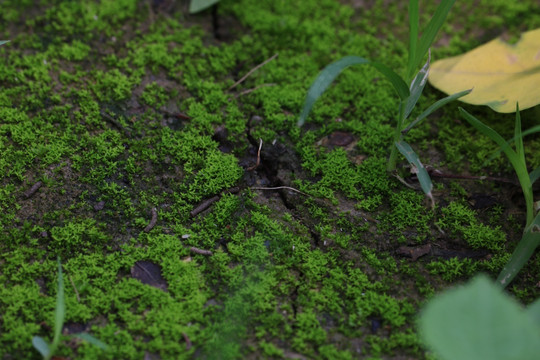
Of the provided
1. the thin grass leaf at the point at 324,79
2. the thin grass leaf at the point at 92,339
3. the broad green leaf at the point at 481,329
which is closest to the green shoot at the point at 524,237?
the thin grass leaf at the point at 324,79

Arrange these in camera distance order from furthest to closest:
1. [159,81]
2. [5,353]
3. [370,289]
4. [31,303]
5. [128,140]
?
[159,81] < [128,140] < [370,289] < [31,303] < [5,353]

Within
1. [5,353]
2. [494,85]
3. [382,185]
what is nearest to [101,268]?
[5,353]

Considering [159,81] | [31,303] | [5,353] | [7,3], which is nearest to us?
[5,353]

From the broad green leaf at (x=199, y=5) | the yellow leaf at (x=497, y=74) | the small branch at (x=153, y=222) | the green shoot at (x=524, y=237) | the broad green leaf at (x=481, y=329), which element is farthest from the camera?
the broad green leaf at (x=199, y=5)

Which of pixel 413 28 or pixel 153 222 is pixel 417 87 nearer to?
pixel 413 28

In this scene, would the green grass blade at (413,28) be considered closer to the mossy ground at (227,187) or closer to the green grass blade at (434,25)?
the green grass blade at (434,25)

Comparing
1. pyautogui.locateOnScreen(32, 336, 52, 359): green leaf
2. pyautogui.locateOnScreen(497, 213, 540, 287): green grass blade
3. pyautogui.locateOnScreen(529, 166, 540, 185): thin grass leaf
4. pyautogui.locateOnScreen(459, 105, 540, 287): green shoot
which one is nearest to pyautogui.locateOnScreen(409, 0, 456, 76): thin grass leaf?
pyautogui.locateOnScreen(459, 105, 540, 287): green shoot

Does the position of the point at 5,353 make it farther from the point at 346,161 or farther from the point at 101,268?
the point at 346,161

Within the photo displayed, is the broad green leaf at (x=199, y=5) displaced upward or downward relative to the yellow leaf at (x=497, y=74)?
upward
